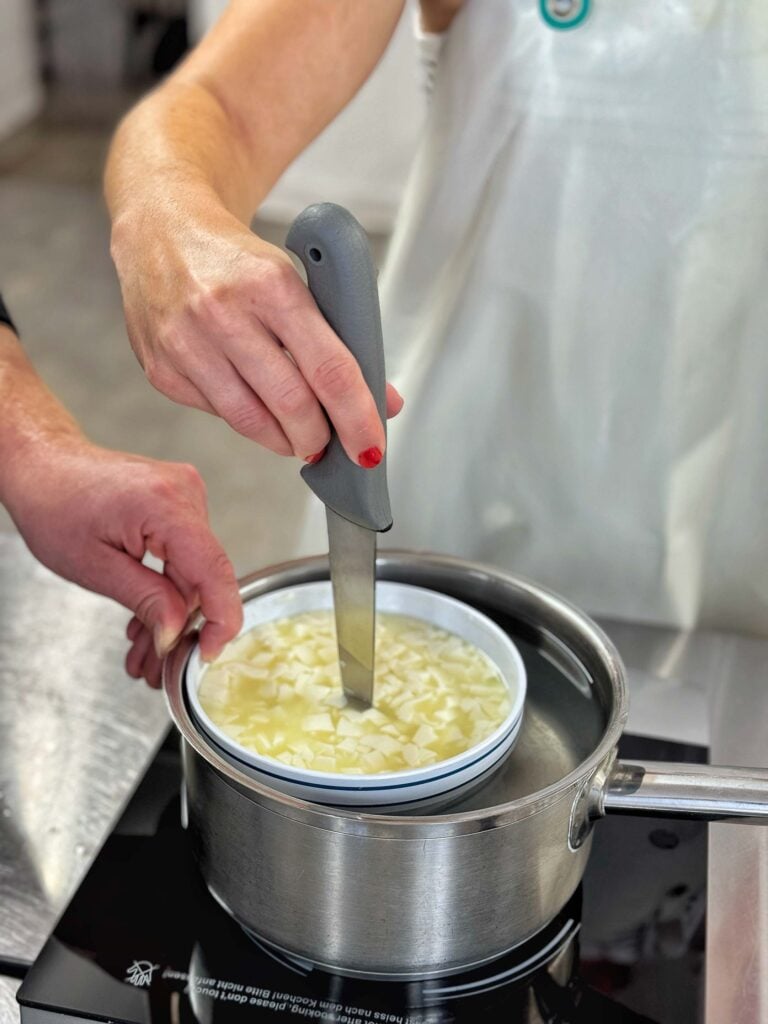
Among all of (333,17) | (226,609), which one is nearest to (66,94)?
(333,17)

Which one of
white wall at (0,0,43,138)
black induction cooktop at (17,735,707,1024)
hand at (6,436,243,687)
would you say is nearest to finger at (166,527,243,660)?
hand at (6,436,243,687)

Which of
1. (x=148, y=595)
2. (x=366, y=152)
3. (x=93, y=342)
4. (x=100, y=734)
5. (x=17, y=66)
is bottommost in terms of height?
(x=93, y=342)

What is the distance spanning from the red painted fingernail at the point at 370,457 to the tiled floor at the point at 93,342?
199cm

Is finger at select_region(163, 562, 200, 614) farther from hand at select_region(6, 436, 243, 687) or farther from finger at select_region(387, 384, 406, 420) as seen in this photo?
finger at select_region(387, 384, 406, 420)

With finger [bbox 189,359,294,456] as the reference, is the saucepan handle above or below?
below

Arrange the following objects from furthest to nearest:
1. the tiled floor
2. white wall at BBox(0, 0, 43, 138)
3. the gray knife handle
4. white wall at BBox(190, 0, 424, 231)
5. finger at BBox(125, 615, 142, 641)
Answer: white wall at BBox(0, 0, 43, 138)
white wall at BBox(190, 0, 424, 231)
the tiled floor
finger at BBox(125, 615, 142, 641)
the gray knife handle

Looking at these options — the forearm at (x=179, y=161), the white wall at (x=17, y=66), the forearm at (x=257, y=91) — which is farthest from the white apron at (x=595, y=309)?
the white wall at (x=17, y=66)

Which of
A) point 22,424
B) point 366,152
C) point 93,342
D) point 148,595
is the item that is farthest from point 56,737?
point 366,152

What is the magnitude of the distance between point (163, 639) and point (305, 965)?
26 centimetres

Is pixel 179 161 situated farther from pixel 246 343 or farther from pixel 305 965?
pixel 305 965

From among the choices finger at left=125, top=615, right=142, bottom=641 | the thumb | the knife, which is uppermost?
the knife

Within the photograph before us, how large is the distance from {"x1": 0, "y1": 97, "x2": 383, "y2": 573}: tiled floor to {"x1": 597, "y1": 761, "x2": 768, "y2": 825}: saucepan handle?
1999 mm

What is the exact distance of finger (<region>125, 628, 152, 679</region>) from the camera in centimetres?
94

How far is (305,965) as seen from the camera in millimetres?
706
